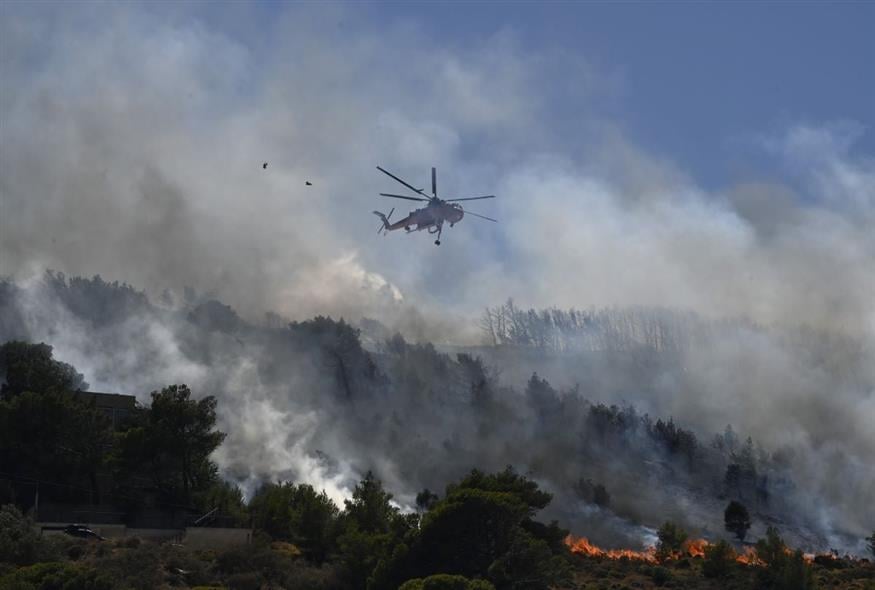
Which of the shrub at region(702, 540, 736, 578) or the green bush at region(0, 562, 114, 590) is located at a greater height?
the shrub at region(702, 540, 736, 578)

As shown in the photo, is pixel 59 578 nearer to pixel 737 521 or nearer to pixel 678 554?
pixel 678 554

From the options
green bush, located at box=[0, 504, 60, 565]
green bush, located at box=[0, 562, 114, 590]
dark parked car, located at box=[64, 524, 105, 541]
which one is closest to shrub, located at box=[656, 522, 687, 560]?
dark parked car, located at box=[64, 524, 105, 541]

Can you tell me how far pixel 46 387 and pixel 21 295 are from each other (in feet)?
292

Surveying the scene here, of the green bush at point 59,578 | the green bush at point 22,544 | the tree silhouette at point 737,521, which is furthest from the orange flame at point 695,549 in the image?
the green bush at point 59,578

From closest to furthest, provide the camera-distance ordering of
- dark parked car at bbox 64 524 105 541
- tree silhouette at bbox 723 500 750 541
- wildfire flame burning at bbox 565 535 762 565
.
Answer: dark parked car at bbox 64 524 105 541
wildfire flame burning at bbox 565 535 762 565
tree silhouette at bbox 723 500 750 541

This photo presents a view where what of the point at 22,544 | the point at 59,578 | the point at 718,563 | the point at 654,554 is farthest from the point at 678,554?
the point at 59,578

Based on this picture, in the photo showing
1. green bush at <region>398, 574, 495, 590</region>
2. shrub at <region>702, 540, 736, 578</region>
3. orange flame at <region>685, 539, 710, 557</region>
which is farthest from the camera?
orange flame at <region>685, 539, 710, 557</region>

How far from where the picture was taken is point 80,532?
246 ft

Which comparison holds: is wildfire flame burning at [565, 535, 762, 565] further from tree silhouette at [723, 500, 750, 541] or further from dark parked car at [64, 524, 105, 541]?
dark parked car at [64, 524, 105, 541]

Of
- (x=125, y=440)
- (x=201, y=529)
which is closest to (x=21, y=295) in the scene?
(x=125, y=440)

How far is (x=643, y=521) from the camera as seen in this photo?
481ft

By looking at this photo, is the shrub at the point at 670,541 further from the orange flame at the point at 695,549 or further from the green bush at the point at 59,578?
the green bush at the point at 59,578

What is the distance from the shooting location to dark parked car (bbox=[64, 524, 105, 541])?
7425 centimetres

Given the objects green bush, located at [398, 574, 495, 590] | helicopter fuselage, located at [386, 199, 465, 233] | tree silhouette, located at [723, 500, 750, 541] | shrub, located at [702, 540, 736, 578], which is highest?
helicopter fuselage, located at [386, 199, 465, 233]
